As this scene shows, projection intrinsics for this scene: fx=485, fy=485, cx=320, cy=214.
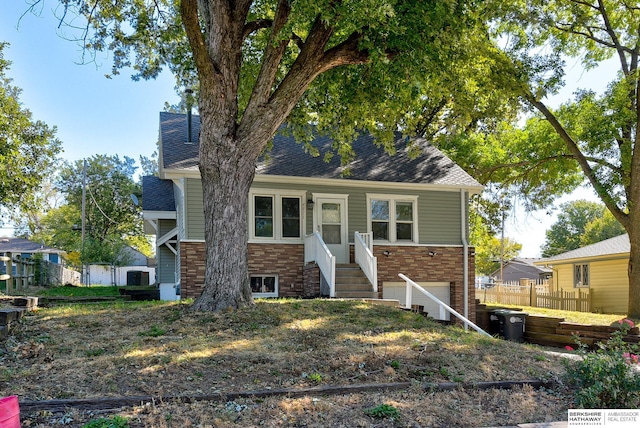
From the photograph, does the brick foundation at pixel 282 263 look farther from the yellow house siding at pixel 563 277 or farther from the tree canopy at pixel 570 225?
the tree canopy at pixel 570 225

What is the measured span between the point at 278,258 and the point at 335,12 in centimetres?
802

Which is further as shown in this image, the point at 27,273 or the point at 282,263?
the point at 27,273

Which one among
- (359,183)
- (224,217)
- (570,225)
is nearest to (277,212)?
(359,183)

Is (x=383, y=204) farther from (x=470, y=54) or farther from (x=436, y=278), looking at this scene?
Answer: (x=470, y=54)

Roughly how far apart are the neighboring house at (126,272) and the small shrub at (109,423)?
24470 mm

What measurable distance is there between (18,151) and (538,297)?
2246 centimetres

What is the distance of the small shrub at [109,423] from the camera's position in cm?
Answer: 374

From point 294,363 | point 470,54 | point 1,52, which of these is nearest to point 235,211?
point 294,363

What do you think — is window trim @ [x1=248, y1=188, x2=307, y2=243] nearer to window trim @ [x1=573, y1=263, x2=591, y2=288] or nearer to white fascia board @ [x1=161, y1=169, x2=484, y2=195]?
white fascia board @ [x1=161, y1=169, x2=484, y2=195]

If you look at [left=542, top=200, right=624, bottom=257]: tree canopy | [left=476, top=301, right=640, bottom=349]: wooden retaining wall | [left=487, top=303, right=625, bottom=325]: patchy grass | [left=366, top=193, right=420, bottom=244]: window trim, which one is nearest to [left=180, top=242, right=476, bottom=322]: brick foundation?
[left=366, top=193, right=420, bottom=244]: window trim

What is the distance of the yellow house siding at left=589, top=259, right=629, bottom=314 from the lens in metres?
21.0

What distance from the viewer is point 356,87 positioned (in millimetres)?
10086

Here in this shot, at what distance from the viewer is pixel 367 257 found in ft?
43.3

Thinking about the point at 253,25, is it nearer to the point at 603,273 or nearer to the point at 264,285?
the point at 264,285
